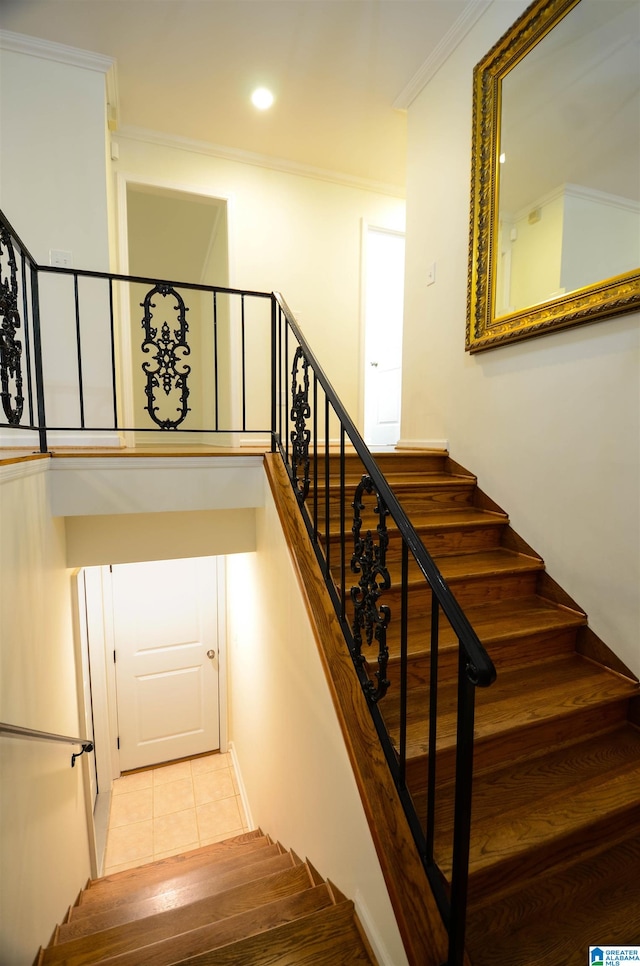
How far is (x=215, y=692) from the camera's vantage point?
453 cm

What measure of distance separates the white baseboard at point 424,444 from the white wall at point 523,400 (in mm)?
47

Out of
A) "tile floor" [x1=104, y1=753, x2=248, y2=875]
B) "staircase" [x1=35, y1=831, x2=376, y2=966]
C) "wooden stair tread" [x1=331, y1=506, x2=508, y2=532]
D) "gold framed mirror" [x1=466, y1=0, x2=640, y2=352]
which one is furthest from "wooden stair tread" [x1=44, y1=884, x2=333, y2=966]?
"gold framed mirror" [x1=466, y1=0, x2=640, y2=352]

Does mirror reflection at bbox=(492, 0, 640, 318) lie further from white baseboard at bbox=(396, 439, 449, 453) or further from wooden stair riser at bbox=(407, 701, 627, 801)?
wooden stair riser at bbox=(407, 701, 627, 801)

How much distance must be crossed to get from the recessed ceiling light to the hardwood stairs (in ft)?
9.43

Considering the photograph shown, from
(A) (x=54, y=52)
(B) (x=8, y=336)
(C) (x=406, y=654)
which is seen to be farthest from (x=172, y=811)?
(A) (x=54, y=52)

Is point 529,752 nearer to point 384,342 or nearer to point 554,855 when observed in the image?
point 554,855

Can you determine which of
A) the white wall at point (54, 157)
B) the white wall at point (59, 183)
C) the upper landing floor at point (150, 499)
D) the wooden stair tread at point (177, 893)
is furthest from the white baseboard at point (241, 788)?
the white wall at point (54, 157)

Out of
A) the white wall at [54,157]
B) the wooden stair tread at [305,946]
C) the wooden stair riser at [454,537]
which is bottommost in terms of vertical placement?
the wooden stair tread at [305,946]

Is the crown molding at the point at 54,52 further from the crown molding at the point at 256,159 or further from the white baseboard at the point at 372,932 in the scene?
the white baseboard at the point at 372,932

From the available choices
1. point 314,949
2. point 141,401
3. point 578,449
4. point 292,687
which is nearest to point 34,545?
point 292,687

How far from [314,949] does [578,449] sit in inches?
79.4

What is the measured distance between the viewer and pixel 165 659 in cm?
431

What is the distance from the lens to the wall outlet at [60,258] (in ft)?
9.44

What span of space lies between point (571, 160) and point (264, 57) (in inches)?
83.8
